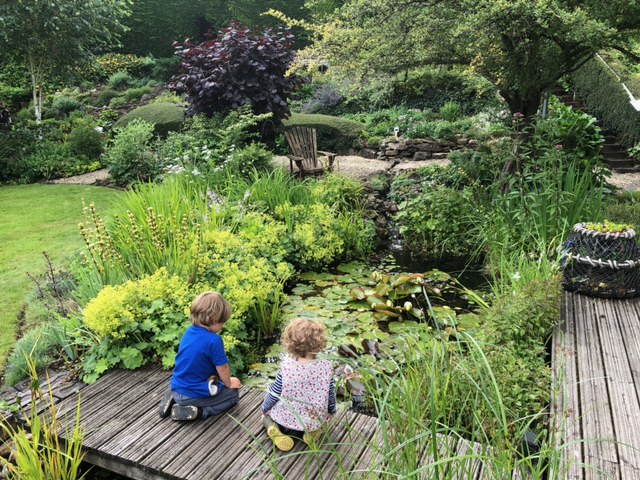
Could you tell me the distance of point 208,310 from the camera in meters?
2.54

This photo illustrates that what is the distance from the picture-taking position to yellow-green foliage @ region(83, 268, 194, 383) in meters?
3.08

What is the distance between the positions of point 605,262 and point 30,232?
653 cm

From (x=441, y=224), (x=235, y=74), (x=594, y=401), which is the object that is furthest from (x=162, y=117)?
(x=594, y=401)

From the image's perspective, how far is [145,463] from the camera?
233 centimetres

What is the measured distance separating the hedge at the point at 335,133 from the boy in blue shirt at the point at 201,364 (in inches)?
352

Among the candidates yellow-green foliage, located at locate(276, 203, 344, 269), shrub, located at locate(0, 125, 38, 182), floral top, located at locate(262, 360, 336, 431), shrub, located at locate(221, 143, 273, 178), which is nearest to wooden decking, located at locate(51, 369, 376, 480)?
floral top, located at locate(262, 360, 336, 431)

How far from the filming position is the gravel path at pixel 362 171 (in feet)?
27.9

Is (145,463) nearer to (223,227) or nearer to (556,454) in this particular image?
(556,454)

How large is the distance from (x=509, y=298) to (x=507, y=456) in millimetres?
1829

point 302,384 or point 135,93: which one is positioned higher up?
point 135,93

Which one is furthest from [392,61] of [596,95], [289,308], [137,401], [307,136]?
[596,95]

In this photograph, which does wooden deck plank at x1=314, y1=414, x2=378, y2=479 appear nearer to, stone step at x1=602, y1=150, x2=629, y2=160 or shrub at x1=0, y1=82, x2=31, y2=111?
stone step at x1=602, y1=150, x2=629, y2=160

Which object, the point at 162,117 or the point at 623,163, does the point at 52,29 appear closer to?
the point at 162,117

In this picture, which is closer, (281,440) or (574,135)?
(281,440)
